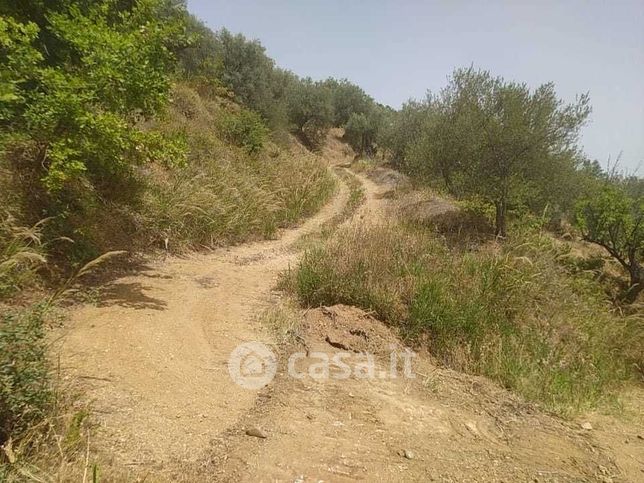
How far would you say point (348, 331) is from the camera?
4.58 meters

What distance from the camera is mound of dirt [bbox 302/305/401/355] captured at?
4.42 meters

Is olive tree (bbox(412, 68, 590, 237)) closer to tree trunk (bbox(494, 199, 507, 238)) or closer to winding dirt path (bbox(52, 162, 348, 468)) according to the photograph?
tree trunk (bbox(494, 199, 507, 238))

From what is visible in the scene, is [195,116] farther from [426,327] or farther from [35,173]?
[426,327]

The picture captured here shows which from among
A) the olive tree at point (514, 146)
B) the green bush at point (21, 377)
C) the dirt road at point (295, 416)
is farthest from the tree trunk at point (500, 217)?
the green bush at point (21, 377)

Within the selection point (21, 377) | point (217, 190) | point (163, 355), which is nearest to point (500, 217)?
point (217, 190)

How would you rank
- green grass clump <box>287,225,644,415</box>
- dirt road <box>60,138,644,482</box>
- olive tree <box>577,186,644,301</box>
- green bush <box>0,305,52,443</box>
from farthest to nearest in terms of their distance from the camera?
olive tree <box>577,186,644,301</box> → green grass clump <box>287,225,644,415</box> → dirt road <box>60,138,644,482</box> → green bush <box>0,305,52,443</box>

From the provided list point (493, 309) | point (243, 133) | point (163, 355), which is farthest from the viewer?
point (243, 133)

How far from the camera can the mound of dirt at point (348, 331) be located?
4.42m

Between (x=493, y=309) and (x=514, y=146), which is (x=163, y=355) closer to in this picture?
(x=493, y=309)

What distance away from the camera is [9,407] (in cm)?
212

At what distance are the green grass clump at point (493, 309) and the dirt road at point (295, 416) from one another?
1.39ft

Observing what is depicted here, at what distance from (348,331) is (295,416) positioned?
1487 millimetres

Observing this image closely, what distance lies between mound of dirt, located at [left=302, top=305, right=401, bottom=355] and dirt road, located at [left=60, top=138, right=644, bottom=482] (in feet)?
0.05

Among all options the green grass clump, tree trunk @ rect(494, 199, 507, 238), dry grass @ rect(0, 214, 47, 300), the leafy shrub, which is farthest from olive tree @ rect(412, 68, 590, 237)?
dry grass @ rect(0, 214, 47, 300)
